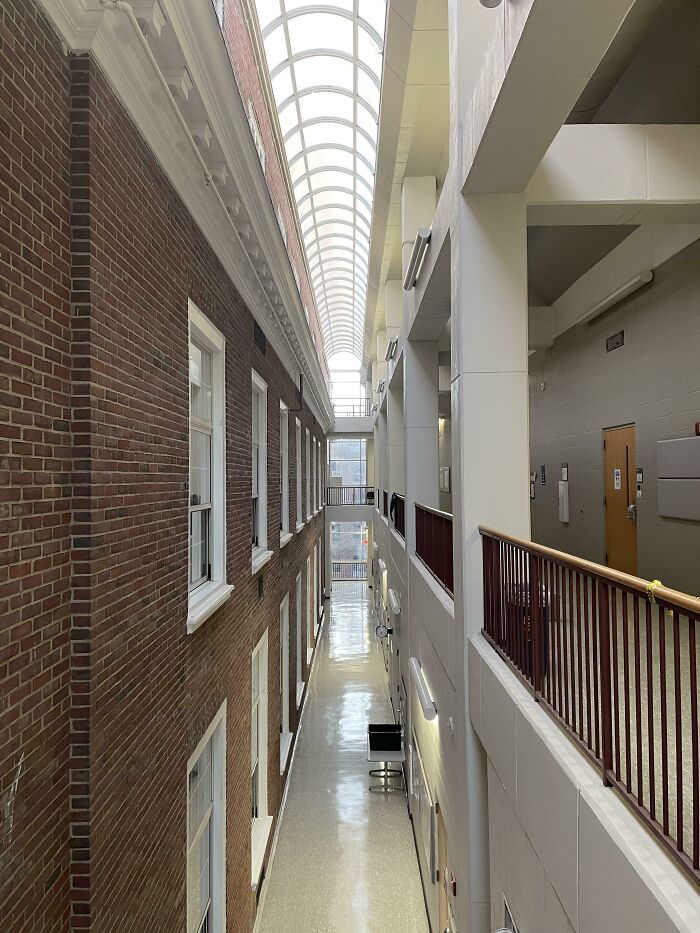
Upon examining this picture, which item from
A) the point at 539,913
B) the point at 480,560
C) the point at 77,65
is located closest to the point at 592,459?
the point at 480,560

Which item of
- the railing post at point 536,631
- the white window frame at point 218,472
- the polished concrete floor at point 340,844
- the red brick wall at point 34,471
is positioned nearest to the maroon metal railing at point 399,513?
the polished concrete floor at point 340,844

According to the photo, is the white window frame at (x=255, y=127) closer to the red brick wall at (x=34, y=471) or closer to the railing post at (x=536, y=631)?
the red brick wall at (x=34, y=471)

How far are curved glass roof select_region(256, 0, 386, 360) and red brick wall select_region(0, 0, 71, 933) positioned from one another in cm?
893

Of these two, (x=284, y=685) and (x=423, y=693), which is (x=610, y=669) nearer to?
(x=423, y=693)

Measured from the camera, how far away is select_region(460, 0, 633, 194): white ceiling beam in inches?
132

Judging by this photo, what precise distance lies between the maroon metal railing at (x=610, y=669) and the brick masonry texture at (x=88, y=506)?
2250 mm

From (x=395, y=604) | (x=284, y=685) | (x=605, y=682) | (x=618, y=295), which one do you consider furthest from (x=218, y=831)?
(x=618, y=295)

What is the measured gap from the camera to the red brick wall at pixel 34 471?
7.95 ft

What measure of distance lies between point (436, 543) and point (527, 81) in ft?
16.7

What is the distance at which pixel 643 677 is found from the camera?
16.1ft

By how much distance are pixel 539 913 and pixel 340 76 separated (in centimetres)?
1380

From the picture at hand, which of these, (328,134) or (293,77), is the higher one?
(328,134)

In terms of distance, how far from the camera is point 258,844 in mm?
8016

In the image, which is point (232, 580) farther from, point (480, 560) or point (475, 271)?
point (475, 271)
